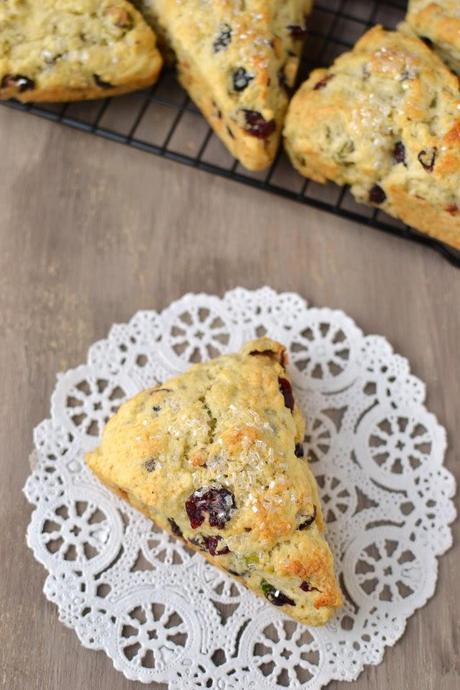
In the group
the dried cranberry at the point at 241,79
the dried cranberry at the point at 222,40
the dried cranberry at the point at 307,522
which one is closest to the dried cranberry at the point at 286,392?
→ the dried cranberry at the point at 307,522

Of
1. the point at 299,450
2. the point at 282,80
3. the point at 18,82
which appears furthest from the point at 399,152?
the point at 18,82

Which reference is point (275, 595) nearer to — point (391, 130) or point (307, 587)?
point (307, 587)

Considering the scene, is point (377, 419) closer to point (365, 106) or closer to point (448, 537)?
point (448, 537)

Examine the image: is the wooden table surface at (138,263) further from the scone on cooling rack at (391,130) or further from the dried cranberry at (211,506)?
the dried cranberry at (211,506)

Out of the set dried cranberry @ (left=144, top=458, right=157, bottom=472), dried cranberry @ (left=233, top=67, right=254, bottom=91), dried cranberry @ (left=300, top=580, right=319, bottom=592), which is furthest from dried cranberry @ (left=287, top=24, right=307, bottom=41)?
dried cranberry @ (left=300, top=580, right=319, bottom=592)

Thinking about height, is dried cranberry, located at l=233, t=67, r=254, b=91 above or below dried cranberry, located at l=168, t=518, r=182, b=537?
above

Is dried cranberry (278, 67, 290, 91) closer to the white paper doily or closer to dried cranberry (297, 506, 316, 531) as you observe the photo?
the white paper doily
